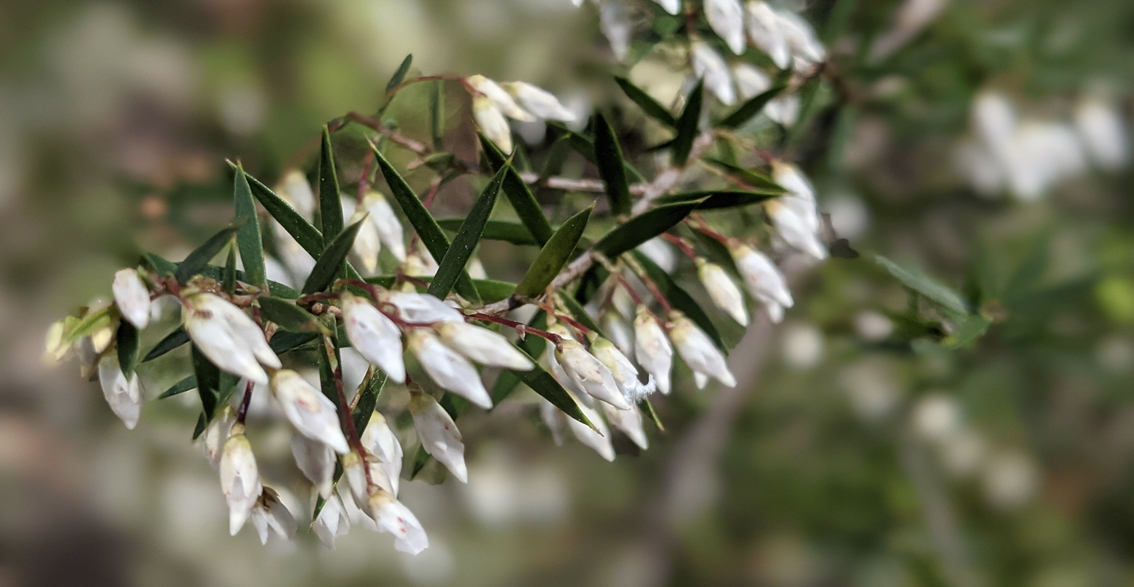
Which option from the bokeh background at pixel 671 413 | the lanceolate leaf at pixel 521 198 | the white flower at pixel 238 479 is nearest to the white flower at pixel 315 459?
the white flower at pixel 238 479

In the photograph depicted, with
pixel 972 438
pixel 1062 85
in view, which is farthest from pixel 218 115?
pixel 972 438

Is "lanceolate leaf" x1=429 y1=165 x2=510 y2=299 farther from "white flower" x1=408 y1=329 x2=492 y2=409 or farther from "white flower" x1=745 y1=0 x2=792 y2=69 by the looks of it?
"white flower" x1=745 y1=0 x2=792 y2=69

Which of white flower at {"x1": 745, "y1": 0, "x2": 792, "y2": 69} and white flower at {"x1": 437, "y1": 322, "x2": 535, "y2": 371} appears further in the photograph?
white flower at {"x1": 745, "y1": 0, "x2": 792, "y2": 69}

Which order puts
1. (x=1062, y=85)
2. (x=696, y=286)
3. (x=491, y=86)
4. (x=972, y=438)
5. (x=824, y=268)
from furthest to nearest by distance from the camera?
1. (x=972, y=438)
2. (x=824, y=268)
3. (x=1062, y=85)
4. (x=696, y=286)
5. (x=491, y=86)

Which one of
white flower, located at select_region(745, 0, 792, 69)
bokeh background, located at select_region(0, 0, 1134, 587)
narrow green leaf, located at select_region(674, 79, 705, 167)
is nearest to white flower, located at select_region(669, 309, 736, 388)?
narrow green leaf, located at select_region(674, 79, 705, 167)

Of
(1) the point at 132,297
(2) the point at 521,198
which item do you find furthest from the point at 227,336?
(2) the point at 521,198

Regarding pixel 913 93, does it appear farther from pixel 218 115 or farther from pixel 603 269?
pixel 218 115
